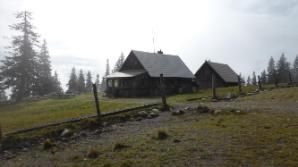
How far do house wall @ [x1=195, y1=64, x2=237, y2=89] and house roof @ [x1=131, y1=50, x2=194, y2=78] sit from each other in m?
4.54

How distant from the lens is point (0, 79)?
55.0m

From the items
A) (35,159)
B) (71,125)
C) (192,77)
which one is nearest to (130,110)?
(71,125)

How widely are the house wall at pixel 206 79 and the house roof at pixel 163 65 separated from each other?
14.9 feet

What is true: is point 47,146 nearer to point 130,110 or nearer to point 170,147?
point 170,147

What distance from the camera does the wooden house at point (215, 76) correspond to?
183 ft

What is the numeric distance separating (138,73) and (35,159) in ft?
114

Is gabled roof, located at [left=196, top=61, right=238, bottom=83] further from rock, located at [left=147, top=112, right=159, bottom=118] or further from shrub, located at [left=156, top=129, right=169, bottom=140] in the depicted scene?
shrub, located at [left=156, top=129, right=169, bottom=140]

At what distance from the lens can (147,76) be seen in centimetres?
4619

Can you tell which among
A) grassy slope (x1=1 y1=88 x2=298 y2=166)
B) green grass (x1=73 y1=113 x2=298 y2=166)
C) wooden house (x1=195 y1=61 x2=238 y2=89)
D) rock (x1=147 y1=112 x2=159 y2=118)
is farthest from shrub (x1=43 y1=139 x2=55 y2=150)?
wooden house (x1=195 y1=61 x2=238 y2=89)

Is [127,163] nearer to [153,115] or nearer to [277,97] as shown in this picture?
[153,115]

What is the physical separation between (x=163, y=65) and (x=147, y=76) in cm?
559

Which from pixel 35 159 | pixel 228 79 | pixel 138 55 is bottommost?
pixel 35 159

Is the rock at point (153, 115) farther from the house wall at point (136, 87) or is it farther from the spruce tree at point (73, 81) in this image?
the spruce tree at point (73, 81)

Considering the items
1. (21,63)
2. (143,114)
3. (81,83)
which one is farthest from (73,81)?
(143,114)
